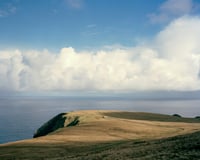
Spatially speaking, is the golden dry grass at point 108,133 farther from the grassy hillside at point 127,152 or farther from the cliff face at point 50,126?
the cliff face at point 50,126

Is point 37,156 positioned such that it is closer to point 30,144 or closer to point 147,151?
point 30,144

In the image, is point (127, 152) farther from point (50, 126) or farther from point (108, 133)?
point (50, 126)

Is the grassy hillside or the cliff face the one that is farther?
the cliff face

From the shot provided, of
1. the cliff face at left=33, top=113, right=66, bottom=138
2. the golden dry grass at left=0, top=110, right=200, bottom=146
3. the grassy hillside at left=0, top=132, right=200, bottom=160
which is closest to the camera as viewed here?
the grassy hillside at left=0, top=132, right=200, bottom=160

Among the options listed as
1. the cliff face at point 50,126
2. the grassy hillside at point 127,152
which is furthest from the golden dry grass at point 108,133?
the cliff face at point 50,126

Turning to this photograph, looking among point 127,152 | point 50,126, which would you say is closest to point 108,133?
point 127,152

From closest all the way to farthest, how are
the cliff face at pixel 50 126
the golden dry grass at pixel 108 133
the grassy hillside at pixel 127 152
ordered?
the grassy hillside at pixel 127 152 < the golden dry grass at pixel 108 133 < the cliff face at pixel 50 126

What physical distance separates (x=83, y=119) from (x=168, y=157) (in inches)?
3251

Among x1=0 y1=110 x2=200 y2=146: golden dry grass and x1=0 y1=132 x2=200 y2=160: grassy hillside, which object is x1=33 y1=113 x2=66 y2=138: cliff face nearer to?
x1=0 y1=110 x2=200 y2=146: golden dry grass

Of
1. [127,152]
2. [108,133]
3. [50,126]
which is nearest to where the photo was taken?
[127,152]

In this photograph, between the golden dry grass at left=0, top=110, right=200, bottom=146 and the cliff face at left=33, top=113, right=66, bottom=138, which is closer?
the golden dry grass at left=0, top=110, right=200, bottom=146

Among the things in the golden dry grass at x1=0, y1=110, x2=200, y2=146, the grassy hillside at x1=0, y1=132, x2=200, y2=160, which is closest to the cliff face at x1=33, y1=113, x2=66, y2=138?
the golden dry grass at x1=0, y1=110, x2=200, y2=146

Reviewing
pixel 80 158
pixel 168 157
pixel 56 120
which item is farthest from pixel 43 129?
pixel 168 157

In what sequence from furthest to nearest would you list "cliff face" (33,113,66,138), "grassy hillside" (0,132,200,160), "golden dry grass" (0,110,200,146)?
"cliff face" (33,113,66,138) < "golden dry grass" (0,110,200,146) < "grassy hillside" (0,132,200,160)
